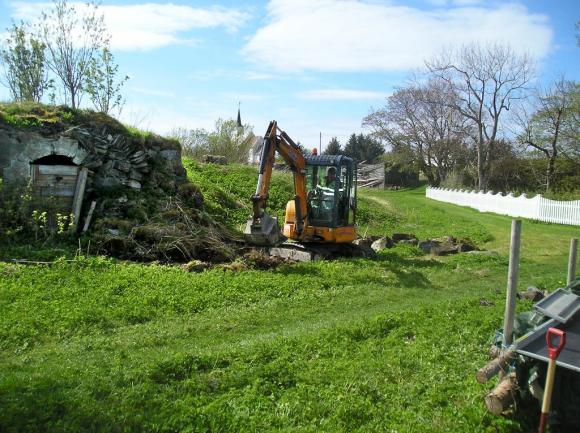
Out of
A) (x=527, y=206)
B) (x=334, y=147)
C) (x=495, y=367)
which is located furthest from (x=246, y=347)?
(x=334, y=147)

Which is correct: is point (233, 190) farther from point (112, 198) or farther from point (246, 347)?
point (246, 347)

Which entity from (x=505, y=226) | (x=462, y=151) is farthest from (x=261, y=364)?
(x=462, y=151)

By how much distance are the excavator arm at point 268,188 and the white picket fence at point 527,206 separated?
17.4m

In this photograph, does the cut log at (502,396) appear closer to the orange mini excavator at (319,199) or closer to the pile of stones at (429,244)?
the orange mini excavator at (319,199)

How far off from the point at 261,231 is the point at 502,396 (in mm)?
8534

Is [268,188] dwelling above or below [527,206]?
above

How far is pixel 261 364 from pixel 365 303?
4.43 metres

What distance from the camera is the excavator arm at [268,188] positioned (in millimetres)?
12852

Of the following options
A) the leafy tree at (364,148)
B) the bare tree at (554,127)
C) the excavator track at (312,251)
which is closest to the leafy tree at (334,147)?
the leafy tree at (364,148)

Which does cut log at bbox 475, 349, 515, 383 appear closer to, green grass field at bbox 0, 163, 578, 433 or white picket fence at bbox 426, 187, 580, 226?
green grass field at bbox 0, 163, 578, 433

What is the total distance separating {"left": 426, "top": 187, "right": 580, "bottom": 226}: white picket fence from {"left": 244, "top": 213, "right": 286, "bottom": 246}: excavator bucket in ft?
61.6

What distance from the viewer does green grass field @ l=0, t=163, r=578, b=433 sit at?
5203mm

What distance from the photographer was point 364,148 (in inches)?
2948

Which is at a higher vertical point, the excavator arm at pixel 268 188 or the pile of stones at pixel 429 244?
the excavator arm at pixel 268 188
